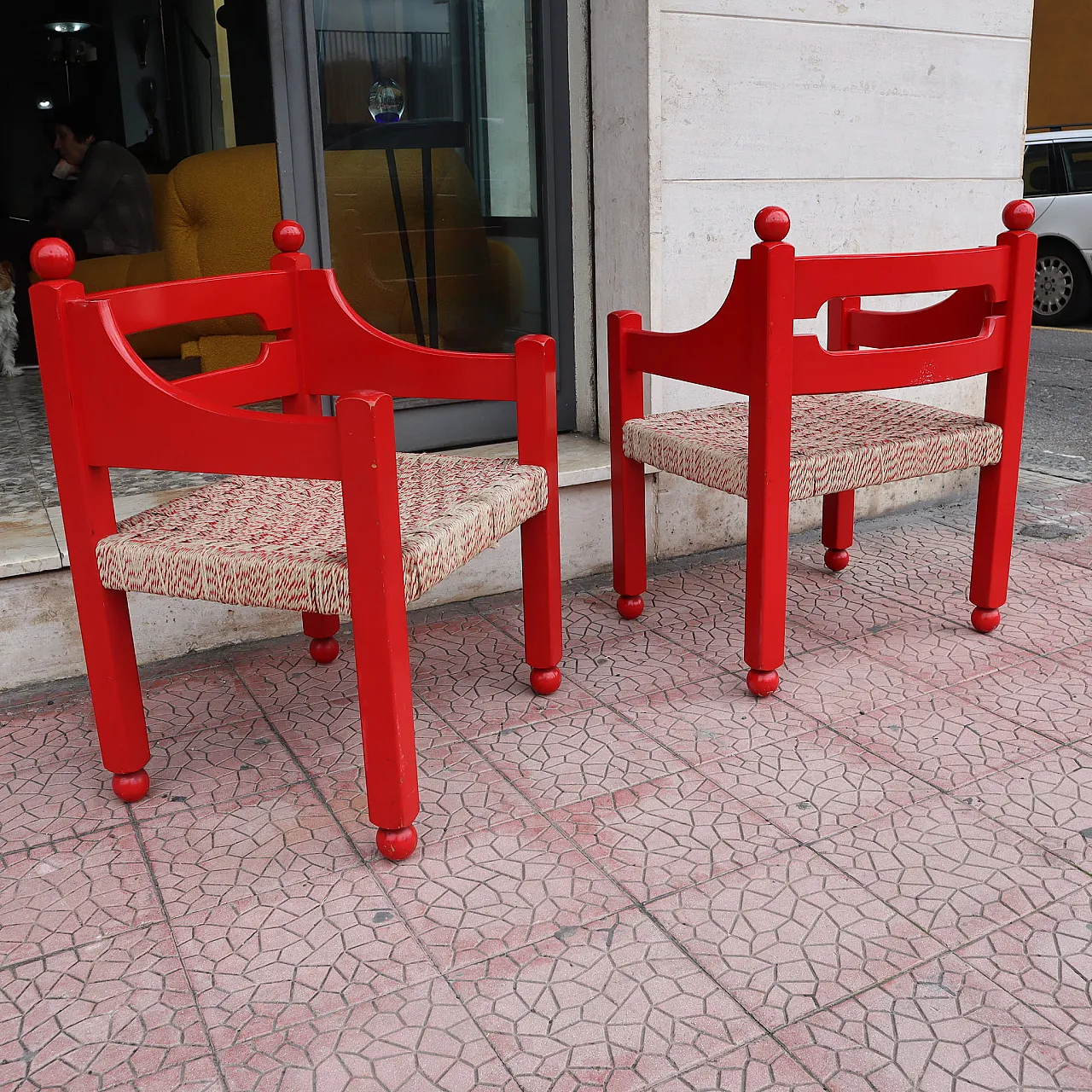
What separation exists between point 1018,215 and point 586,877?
1.52 metres

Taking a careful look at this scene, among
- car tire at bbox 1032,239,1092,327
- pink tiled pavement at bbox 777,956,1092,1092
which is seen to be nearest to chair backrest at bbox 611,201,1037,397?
pink tiled pavement at bbox 777,956,1092,1092

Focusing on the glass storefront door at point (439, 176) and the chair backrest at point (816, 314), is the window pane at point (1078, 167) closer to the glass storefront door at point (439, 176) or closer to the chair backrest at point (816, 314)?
the glass storefront door at point (439, 176)

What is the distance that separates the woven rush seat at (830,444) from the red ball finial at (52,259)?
1147 mm

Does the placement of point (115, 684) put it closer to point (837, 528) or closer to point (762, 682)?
Result: point (762, 682)

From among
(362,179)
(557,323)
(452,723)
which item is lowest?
(452,723)

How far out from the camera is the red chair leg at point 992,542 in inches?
93.9

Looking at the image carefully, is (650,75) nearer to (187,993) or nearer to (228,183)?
(228,183)

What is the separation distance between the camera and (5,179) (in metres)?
7.29

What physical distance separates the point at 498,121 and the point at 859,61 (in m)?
0.94

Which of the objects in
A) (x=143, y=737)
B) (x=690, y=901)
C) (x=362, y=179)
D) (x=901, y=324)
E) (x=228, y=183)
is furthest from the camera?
(x=228, y=183)

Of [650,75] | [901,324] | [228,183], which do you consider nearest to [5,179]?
[228,183]

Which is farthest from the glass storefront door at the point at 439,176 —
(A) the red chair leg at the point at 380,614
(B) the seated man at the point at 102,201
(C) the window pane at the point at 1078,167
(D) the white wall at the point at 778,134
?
(C) the window pane at the point at 1078,167

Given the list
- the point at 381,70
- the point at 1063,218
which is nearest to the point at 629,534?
the point at 381,70

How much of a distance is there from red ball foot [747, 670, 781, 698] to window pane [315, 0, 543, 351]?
1309mm
